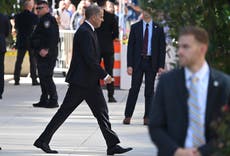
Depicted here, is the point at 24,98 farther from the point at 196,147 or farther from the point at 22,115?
the point at 196,147

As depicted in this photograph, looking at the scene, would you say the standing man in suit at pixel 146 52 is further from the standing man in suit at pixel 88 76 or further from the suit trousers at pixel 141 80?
the standing man in suit at pixel 88 76

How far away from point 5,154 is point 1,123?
9.74 ft

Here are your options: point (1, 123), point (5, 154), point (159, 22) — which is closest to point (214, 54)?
point (159, 22)

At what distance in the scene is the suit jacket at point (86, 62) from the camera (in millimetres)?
9945

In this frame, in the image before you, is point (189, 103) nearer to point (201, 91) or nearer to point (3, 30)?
point (201, 91)

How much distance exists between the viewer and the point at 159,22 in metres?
7.14

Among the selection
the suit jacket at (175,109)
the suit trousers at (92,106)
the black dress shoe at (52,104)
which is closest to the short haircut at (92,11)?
the suit trousers at (92,106)

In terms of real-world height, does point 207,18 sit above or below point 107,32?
above

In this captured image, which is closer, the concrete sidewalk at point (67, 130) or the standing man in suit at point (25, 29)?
the concrete sidewalk at point (67, 130)

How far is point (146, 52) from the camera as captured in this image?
12906mm

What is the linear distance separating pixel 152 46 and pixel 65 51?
30.3 feet

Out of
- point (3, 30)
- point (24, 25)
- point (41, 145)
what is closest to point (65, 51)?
point (24, 25)

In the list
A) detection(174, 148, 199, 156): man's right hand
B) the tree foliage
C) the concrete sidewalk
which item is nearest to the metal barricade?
the concrete sidewalk

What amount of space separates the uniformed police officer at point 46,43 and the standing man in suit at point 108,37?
4.46 ft
